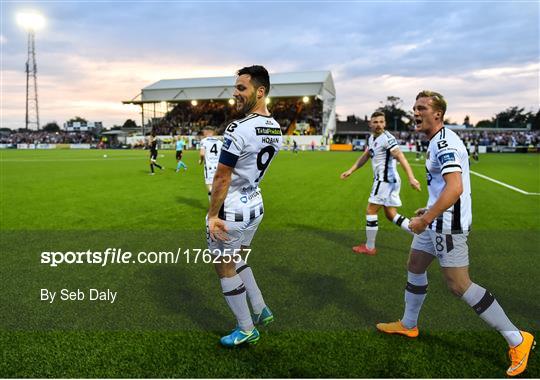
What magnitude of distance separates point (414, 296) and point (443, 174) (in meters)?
1.39

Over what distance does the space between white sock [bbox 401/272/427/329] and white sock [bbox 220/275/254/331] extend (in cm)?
154

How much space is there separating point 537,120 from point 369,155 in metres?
127

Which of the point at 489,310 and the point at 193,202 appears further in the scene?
the point at 193,202

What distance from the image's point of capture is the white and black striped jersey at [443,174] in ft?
10.4

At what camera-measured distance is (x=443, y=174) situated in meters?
3.12

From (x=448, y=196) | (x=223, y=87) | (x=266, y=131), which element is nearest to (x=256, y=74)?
(x=266, y=131)

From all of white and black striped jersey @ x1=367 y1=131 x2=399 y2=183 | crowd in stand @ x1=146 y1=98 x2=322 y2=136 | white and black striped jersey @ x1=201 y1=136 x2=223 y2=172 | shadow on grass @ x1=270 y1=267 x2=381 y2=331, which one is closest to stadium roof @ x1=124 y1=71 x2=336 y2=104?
crowd in stand @ x1=146 y1=98 x2=322 y2=136

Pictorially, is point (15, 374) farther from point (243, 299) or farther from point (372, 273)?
point (372, 273)

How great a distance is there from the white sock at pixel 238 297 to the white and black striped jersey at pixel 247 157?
0.64m

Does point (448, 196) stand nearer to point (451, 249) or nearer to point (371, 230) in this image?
point (451, 249)

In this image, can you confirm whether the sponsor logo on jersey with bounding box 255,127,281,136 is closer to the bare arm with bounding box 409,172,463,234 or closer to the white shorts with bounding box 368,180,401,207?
the bare arm with bounding box 409,172,463,234

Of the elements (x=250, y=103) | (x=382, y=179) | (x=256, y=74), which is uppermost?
(x=256, y=74)

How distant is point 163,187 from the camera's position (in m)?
15.4

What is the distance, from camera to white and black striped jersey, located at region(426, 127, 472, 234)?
10.4ft
